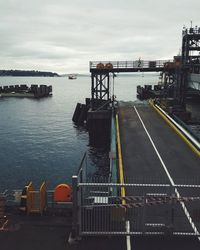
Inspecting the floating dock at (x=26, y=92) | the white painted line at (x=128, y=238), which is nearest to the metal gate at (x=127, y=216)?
the white painted line at (x=128, y=238)

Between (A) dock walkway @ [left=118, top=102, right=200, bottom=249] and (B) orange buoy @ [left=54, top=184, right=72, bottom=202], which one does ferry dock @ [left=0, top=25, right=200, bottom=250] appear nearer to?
(A) dock walkway @ [left=118, top=102, right=200, bottom=249]

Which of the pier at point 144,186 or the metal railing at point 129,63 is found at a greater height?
the metal railing at point 129,63

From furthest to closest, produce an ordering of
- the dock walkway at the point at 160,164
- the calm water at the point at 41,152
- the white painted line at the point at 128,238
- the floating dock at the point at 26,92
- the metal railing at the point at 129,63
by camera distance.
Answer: the floating dock at the point at 26,92
the metal railing at the point at 129,63
the calm water at the point at 41,152
the dock walkway at the point at 160,164
the white painted line at the point at 128,238

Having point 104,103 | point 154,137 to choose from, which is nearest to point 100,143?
point 104,103

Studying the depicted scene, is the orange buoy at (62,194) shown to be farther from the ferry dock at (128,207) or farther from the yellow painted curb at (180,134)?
the yellow painted curb at (180,134)

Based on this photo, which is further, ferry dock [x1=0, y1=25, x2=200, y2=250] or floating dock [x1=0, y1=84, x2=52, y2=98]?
floating dock [x1=0, y1=84, x2=52, y2=98]

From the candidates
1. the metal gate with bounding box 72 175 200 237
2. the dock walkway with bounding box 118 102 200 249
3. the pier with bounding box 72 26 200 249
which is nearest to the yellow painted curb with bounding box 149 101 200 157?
the pier with bounding box 72 26 200 249

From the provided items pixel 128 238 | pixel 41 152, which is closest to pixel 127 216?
pixel 128 238

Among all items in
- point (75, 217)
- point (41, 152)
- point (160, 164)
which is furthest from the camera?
point (41, 152)

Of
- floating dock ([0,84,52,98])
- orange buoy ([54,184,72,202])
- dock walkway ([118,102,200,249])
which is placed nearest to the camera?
dock walkway ([118,102,200,249])

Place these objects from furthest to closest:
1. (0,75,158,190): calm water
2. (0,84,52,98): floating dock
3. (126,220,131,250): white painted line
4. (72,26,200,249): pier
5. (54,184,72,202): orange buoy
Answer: (0,84,52,98): floating dock, (0,75,158,190): calm water, (54,184,72,202): orange buoy, (72,26,200,249): pier, (126,220,131,250): white painted line

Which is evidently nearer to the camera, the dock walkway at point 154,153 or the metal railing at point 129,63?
the dock walkway at point 154,153

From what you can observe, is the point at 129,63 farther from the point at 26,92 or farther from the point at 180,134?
the point at 26,92

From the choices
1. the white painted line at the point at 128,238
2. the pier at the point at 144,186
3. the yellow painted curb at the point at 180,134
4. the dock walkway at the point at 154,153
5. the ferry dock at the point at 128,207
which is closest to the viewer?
the white painted line at the point at 128,238
